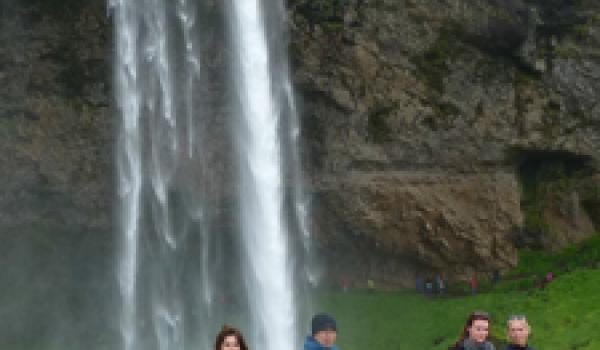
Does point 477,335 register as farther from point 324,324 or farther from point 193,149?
point 193,149

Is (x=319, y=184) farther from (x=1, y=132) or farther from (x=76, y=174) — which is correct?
(x=1, y=132)

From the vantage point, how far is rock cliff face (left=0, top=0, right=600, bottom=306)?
Answer: 24312 mm

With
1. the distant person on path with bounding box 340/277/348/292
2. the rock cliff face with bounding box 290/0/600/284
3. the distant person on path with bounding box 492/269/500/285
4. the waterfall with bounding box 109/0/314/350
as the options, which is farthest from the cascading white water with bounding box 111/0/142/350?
the distant person on path with bounding box 492/269/500/285

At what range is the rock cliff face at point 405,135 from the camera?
24312 millimetres

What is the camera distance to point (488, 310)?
866 inches

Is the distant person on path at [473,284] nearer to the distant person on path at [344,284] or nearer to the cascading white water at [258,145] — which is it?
the distant person on path at [344,284]

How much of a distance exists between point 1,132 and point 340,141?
41.6ft

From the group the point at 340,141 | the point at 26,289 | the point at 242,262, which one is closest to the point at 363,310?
the point at 242,262

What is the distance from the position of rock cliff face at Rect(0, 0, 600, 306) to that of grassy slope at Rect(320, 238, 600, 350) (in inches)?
47.7

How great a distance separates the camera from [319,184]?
25.4 m

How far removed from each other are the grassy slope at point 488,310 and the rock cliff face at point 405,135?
1.21 meters

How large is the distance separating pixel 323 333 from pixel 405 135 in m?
21.1

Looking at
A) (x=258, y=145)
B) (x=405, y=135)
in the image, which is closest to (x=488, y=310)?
(x=405, y=135)

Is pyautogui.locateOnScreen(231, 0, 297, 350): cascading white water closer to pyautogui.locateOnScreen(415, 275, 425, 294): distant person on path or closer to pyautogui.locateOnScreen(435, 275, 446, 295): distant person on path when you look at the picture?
pyautogui.locateOnScreen(415, 275, 425, 294): distant person on path
